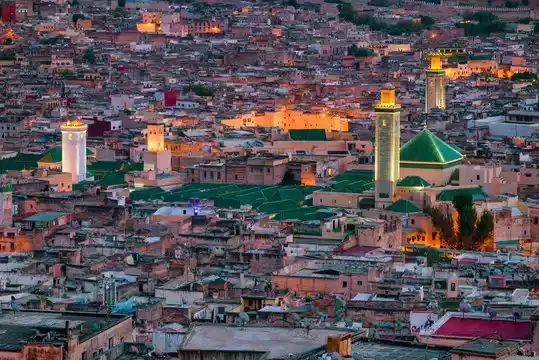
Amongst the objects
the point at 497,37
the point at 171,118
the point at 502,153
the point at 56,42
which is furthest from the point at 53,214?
the point at 497,37

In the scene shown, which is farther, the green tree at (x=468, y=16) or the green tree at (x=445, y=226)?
the green tree at (x=468, y=16)

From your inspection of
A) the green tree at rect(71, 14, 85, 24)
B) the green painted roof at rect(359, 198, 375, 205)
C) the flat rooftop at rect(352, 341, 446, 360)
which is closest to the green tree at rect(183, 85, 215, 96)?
the green painted roof at rect(359, 198, 375, 205)

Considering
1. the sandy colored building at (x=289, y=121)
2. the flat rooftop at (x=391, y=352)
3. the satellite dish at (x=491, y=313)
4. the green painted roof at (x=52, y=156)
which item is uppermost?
the sandy colored building at (x=289, y=121)

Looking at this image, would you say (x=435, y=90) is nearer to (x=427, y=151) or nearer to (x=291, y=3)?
(x=427, y=151)

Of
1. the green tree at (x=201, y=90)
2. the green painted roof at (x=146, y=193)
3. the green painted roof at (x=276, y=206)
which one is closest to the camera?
the green painted roof at (x=276, y=206)

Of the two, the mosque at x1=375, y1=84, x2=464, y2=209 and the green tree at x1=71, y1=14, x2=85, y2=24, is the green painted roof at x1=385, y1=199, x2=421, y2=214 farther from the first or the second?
the green tree at x1=71, y1=14, x2=85, y2=24

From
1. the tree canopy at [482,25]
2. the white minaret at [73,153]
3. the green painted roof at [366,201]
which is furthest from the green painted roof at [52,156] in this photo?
the tree canopy at [482,25]

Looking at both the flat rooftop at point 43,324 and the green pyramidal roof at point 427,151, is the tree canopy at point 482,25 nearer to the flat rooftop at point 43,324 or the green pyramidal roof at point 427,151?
the green pyramidal roof at point 427,151
